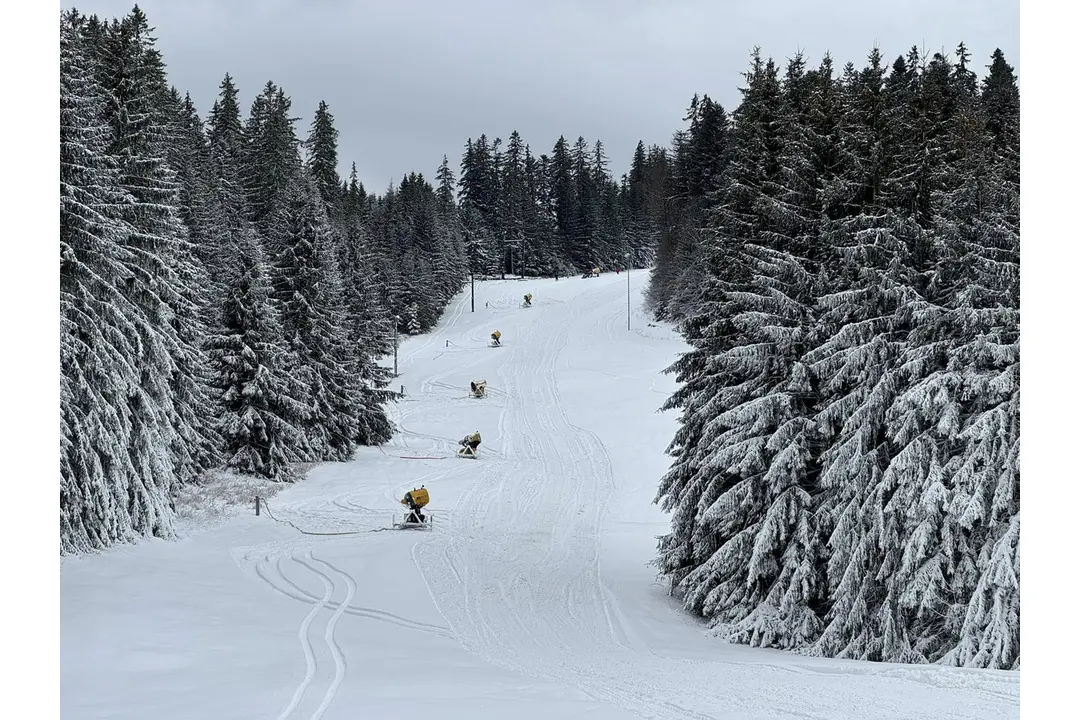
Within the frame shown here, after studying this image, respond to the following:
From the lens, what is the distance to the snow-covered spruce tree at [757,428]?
46.5 ft

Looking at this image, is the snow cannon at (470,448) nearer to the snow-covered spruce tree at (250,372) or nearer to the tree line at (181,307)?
the tree line at (181,307)

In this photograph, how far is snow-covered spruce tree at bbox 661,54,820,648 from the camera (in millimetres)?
14164

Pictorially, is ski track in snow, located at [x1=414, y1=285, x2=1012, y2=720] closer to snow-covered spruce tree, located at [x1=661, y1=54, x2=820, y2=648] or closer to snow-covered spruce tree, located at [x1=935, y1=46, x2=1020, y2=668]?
snow-covered spruce tree, located at [x1=935, y1=46, x2=1020, y2=668]

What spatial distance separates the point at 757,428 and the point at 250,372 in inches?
734

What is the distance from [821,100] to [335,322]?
21.6 meters

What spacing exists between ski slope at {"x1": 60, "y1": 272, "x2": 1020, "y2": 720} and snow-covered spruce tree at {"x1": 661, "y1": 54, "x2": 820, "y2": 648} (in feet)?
3.44

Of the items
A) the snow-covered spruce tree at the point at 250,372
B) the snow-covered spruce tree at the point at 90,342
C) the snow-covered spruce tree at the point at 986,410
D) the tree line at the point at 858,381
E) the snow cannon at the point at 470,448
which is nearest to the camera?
the snow-covered spruce tree at the point at 986,410

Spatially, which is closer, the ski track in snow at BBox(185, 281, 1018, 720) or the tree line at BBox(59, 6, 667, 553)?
the ski track in snow at BBox(185, 281, 1018, 720)

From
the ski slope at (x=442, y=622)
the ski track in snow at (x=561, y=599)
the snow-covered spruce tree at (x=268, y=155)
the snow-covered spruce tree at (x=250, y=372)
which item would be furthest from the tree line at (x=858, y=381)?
the snow-covered spruce tree at (x=268, y=155)

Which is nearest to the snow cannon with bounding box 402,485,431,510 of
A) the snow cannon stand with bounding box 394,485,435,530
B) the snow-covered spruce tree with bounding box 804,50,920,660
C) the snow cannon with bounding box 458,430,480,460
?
the snow cannon stand with bounding box 394,485,435,530

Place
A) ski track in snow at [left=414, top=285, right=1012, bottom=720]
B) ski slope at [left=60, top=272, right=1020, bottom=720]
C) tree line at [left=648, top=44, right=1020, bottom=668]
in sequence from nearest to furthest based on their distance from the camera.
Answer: ski slope at [left=60, top=272, right=1020, bottom=720] → ski track in snow at [left=414, top=285, right=1012, bottom=720] → tree line at [left=648, top=44, right=1020, bottom=668]

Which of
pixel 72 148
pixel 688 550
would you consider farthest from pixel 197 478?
pixel 688 550

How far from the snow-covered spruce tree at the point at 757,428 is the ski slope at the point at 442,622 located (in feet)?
3.44

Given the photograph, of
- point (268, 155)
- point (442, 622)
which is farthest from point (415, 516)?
point (268, 155)
